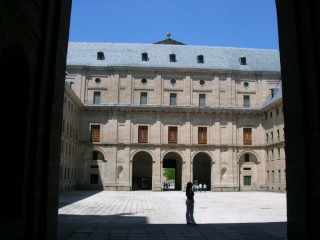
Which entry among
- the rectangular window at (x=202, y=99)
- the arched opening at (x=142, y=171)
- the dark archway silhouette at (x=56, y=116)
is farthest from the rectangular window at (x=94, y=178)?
the dark archway silhouette at (x=56, y=116)

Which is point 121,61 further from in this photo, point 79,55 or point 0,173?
point 0,173

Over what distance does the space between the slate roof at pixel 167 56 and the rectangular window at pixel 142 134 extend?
9.01m

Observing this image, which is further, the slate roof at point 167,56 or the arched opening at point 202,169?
the arched opening at point 202,169

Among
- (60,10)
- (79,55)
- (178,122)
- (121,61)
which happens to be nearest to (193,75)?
(178,122)

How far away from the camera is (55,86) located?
26.1 feet

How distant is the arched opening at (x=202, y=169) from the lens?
56.9m

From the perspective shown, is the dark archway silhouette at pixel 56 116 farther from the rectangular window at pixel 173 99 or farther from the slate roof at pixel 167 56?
the slate roof at pixel 167 56

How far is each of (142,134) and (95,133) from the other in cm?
648

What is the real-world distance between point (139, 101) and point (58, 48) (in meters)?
44.6

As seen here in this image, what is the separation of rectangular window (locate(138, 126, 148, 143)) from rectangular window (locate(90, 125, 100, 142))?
5.66 meters

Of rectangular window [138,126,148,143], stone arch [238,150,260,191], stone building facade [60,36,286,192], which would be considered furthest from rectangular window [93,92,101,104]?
stone arch [238,150,260,191]

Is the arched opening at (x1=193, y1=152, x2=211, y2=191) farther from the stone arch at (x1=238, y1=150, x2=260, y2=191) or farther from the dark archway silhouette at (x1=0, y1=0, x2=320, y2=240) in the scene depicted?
the dark archway silhouette at (x1=0, y1=0, x2=320, y2=240)

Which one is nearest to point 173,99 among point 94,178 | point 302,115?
A: point 94,178

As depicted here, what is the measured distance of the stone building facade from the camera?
50.7 meters
